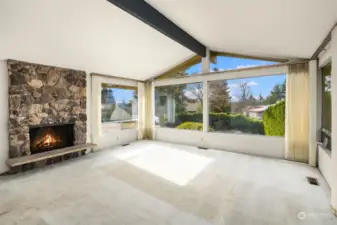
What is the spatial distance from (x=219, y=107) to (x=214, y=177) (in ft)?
8.75

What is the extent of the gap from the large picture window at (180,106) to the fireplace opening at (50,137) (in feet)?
9.92

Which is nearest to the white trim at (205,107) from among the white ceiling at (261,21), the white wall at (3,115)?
the white ceiling at (261,21)

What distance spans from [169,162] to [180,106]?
8.60ft

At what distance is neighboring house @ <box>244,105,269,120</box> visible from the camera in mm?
4658

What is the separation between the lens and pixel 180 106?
6.26m

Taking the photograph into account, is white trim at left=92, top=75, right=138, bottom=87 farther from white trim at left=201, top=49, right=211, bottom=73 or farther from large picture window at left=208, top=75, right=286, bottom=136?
large picture window at left=208, top=75, right=286, bottom=136

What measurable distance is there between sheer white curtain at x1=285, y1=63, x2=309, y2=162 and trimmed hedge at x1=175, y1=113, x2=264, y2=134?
0.73 metres

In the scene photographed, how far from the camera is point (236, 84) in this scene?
5.05 meters

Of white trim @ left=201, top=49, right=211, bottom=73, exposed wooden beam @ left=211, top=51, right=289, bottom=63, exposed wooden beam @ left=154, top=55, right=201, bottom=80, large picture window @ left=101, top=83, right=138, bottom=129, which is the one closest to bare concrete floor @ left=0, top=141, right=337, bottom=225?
large picture window @ left=101, top=83, right=138, bottom=129

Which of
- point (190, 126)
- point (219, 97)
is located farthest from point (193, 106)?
point (219, 97)

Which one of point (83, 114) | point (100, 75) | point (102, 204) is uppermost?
point (100, 75)

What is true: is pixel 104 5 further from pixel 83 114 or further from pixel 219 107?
pixel 219 107

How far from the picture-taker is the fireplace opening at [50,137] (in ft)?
13.1

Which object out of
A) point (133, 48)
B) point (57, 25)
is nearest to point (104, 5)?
point (57, 25)
